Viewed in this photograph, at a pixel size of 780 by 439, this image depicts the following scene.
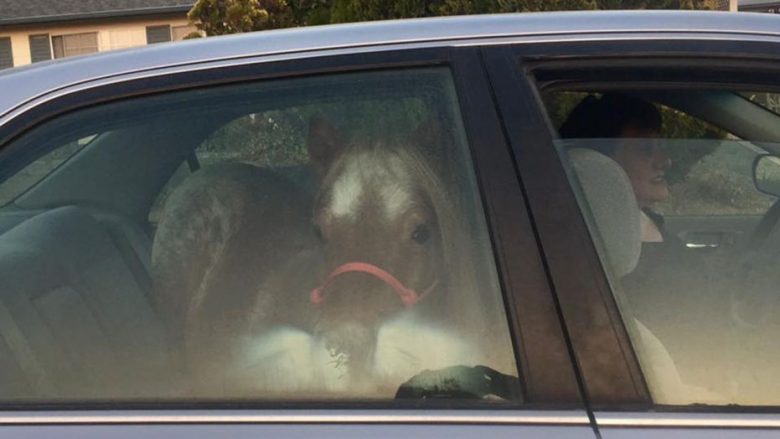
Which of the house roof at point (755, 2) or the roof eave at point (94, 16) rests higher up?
the roof eave at point (94, 16)

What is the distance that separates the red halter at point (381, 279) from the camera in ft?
5.60

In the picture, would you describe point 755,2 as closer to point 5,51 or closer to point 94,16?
point 94,16

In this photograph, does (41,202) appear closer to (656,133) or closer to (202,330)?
(202,330)

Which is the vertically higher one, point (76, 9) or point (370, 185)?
point (76, 9)

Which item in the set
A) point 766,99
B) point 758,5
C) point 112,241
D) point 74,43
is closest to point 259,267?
point 112,241

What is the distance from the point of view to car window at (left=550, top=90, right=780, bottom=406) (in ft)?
5.37

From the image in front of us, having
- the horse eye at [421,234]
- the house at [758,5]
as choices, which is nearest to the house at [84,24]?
the house at [758,5]

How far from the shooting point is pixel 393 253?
5.69 ft

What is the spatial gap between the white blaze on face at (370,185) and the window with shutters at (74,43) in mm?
→ 18947

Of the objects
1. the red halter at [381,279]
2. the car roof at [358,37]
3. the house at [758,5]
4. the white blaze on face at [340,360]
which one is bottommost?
the white blaze on face at [340,360]

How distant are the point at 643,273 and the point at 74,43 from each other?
19.7 metres

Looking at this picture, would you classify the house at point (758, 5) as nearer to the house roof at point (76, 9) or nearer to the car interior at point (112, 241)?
the house roof at point (76, 9)

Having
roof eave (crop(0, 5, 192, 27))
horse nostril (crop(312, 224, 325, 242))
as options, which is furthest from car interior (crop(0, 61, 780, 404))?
roof eave (crop(0, 5, 192, 27))

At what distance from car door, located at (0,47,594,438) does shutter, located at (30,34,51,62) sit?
63.6 ft
